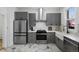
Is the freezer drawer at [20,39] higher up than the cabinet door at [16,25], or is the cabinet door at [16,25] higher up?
the cabinet door at [16,25]

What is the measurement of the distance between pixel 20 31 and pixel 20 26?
216mm

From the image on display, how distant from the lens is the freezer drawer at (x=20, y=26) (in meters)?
4.80

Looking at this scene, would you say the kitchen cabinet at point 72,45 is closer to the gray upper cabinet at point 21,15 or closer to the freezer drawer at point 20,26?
the freezer drawer at point 20,26

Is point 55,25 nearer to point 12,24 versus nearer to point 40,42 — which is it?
point 40,42

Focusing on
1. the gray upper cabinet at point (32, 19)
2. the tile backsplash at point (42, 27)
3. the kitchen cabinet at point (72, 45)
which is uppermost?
the gray upper cabinet at point (32, 19)

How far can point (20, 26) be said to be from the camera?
482cm

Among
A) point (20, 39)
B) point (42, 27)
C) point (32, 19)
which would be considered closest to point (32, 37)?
point (20, 39)

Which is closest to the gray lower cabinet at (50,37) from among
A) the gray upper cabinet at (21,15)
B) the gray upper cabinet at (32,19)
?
the gray upper cabinet at (32,19)

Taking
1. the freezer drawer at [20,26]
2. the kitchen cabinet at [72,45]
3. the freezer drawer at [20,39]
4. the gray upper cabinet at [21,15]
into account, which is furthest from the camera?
the gray upper cabinet at [21,15]

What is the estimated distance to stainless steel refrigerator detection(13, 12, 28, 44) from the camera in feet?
15.5

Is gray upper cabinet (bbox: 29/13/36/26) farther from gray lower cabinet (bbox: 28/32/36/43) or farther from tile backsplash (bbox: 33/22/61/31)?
gray lower cabinet (bbox: 28/32/36/43)

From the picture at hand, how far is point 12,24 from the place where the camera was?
4.75m
